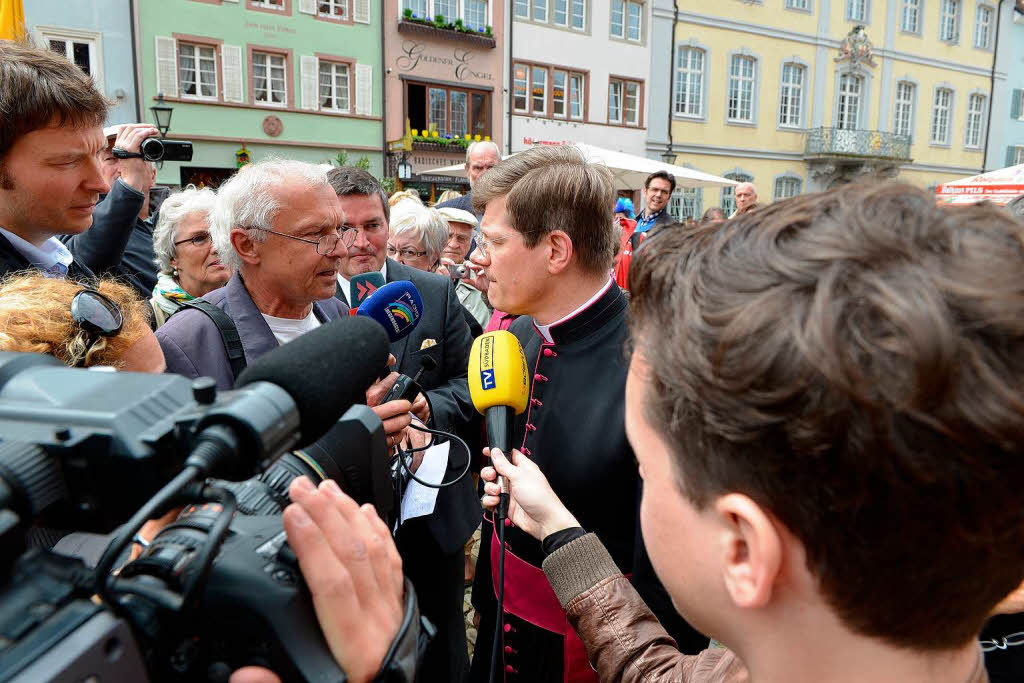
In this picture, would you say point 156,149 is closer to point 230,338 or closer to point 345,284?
point 345,284

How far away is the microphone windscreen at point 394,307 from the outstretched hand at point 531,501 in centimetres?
69

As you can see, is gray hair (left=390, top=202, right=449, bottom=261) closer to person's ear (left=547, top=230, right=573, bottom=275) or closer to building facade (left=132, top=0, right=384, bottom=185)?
person's ear (left=547, top=230, right=573, bottom=275)

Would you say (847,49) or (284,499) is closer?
(284,499)

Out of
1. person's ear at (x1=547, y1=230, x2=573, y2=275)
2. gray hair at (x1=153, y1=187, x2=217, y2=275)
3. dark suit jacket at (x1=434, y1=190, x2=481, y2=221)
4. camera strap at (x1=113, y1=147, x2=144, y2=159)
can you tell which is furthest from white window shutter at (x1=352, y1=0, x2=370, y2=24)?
person's ear at (x1=547, y1=230, x2=573, y2=275)

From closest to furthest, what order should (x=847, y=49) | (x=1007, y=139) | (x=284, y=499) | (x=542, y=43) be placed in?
(x=284, y=499) < (x=542, y=43) < (x=847, y=49) < (x=1007, y=139)

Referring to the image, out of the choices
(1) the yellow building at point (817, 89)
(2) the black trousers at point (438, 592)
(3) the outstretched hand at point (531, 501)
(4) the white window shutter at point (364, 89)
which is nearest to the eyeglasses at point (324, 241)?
(3) the outstretched hand at point (531, 501)

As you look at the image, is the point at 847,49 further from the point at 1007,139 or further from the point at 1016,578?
the point at 1016,578

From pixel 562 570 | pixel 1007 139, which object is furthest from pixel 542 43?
pixel 1007 139

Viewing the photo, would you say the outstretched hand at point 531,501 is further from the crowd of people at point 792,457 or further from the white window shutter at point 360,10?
the white window shutter at point 360,10

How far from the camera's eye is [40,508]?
665 mm

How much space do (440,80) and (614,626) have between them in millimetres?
20296

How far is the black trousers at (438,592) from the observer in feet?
9.07

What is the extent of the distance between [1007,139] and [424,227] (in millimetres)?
36659

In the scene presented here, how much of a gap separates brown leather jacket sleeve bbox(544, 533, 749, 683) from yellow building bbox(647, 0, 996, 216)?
23.2m
